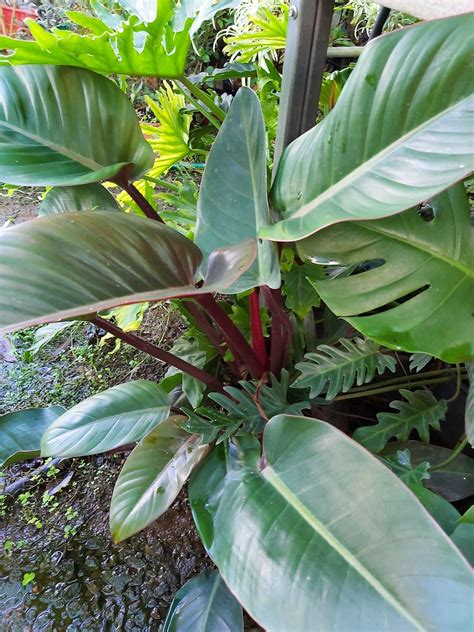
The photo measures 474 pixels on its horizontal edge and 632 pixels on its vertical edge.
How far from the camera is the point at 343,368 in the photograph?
72 centimetres

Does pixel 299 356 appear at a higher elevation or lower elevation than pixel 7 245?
lower

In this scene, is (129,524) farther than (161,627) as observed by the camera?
No

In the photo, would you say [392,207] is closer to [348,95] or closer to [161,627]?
[348,95]

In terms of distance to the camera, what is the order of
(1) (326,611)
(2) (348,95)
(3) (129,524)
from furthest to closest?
1. (3) (129,524)
2. (2) (348,95)
3. (1) (326,611)

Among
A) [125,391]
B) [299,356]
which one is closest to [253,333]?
[299,356]

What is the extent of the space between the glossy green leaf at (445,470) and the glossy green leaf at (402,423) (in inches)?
1.5

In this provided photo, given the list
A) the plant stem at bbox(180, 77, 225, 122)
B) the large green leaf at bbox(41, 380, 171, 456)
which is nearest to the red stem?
the large green leaf at bbox(41, 380, 171, 456)

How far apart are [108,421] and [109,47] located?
62 cm

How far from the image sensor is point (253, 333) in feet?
2.90

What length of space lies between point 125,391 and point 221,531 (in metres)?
Answer: 0.35

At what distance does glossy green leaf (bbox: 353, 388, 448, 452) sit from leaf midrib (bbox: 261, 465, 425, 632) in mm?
226

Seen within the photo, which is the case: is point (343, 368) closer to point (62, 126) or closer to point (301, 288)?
point (301, 288)

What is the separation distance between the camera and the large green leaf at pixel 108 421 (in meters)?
0.75

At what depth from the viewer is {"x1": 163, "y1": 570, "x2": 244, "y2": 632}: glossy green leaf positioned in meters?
0.70
